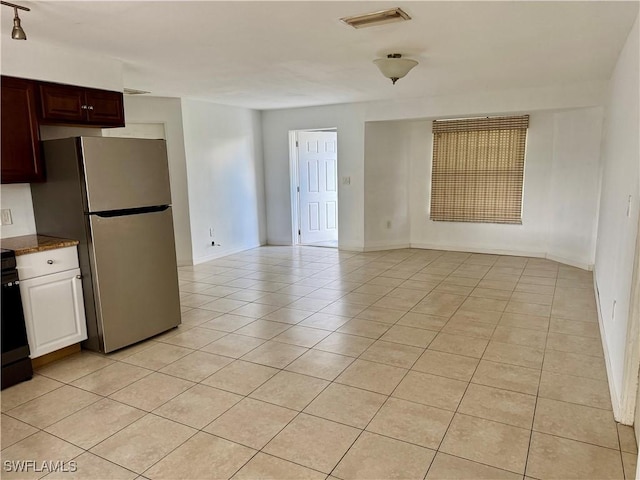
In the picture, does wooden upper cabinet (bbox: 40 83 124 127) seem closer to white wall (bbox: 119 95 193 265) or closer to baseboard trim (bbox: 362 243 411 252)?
white wall (bbox: 119 95 193 265)

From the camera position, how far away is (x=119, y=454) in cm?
210

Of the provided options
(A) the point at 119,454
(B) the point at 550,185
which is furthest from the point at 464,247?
(A) the point at 119,454

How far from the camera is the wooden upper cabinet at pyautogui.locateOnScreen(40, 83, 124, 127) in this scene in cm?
321

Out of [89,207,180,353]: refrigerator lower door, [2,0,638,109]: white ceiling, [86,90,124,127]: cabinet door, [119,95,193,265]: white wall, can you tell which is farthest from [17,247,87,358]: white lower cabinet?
[119,95,193,265]: white wall

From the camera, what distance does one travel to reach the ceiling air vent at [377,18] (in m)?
2.56

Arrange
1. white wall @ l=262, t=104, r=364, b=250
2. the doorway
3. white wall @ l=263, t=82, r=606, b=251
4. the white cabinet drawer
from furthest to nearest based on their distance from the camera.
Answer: the doorway → white wall @ l=262, t=104, r=364, b=250 → white wall @ l=263, t=82, r=606, b=251 → the white cabinet drawer

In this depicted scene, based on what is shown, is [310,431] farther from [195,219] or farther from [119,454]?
[195,219]

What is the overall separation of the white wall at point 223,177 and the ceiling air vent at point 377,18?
3.65 metres

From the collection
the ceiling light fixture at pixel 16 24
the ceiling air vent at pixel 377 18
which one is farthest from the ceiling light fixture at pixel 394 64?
the ceiling light fixture at pixel 16 24

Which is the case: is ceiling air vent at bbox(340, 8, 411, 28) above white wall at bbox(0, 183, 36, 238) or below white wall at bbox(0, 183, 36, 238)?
above

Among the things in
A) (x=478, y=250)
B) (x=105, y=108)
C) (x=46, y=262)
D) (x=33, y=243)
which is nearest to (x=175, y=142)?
(x=105, y=108)

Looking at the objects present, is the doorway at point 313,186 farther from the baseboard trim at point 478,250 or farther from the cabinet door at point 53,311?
the cabinet door at point 53,311

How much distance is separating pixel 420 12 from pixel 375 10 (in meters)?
0.28

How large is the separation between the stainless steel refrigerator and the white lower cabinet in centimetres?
7
